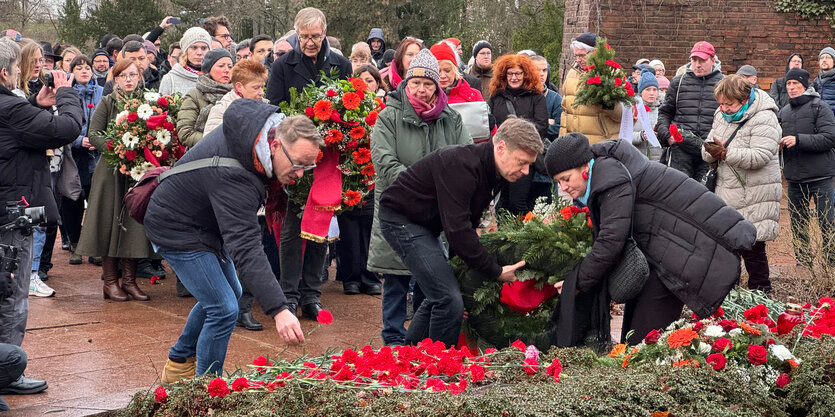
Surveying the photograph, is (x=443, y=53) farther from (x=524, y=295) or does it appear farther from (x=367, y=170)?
(x=524, y=295)

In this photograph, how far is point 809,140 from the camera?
928 centimetres

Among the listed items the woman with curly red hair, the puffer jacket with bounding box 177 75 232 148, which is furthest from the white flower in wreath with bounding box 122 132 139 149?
the woman with curly red hair

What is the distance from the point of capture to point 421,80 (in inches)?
247

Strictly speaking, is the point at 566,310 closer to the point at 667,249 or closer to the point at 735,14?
the point at 667,249

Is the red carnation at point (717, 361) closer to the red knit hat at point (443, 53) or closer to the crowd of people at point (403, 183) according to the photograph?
the crowd of people at point (403, 183)

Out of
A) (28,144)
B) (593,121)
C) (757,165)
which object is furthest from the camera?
(593,121)

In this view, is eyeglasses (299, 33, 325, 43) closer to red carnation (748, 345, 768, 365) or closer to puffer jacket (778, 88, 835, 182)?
red carnation (748, 345, 768, 365)

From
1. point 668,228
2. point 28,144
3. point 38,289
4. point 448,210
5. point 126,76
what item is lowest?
point 38,289

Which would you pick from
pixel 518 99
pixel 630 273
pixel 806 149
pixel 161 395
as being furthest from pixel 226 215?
pixel 806 149

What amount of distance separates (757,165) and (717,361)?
4.06 m

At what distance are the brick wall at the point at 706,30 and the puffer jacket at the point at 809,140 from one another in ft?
17.1

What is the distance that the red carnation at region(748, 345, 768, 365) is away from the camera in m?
4.37

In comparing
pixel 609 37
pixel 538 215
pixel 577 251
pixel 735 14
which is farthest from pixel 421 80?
pixel 735 14

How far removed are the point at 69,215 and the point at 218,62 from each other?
303 centimetres
